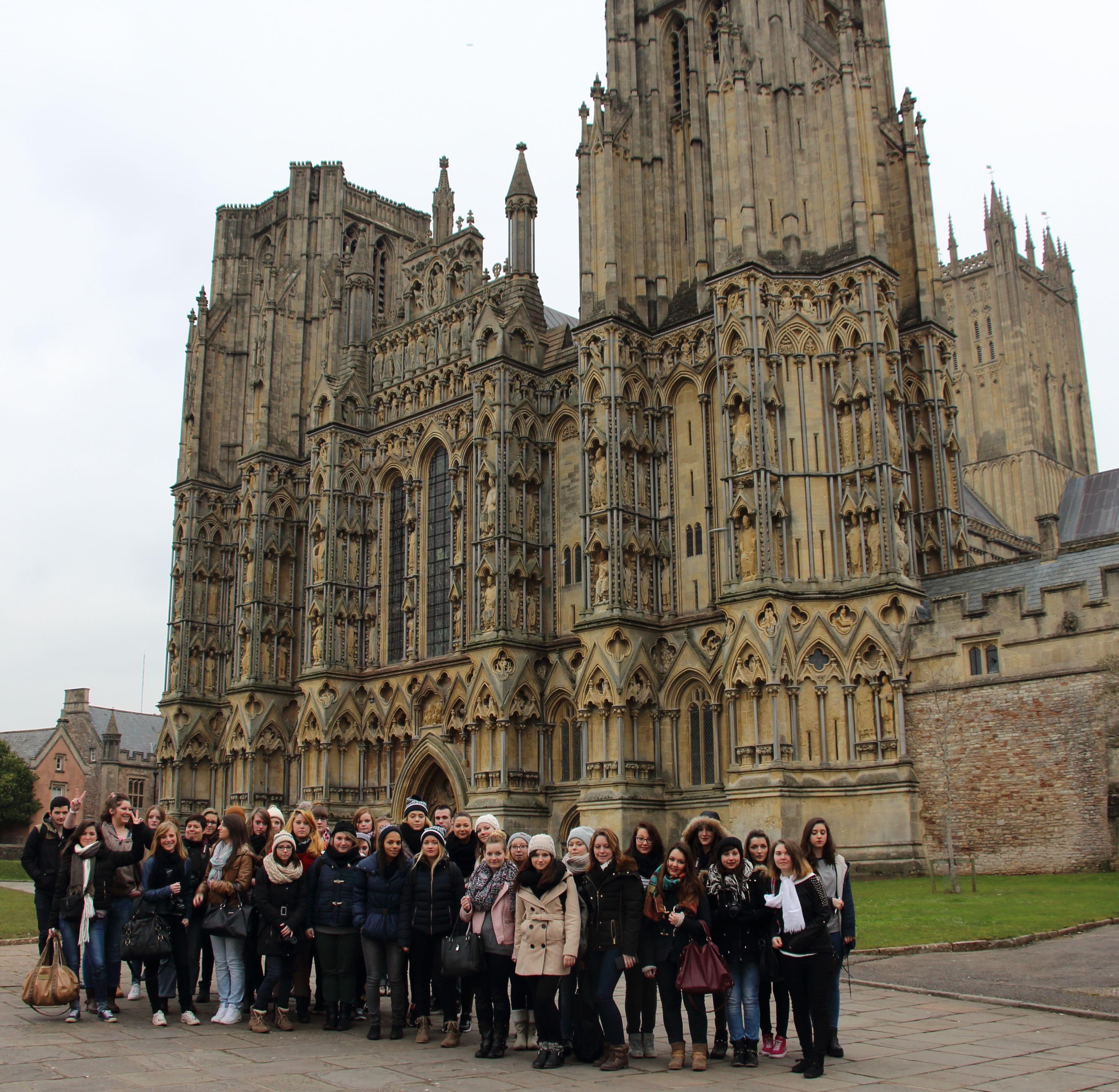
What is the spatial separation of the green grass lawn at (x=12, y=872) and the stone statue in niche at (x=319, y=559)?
611 inches

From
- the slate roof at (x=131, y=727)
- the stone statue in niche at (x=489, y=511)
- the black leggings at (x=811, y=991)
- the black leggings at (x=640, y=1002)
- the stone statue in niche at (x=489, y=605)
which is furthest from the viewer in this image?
the slate roof at (x=131, y=727)

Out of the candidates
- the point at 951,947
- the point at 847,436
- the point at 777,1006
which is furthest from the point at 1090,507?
the point at 777,1006

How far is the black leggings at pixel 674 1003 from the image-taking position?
982cm

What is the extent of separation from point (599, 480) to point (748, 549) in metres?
4.83

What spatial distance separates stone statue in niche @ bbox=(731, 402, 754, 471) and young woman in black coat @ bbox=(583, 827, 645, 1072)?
61.5 ft

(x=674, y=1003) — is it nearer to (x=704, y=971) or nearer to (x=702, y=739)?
(x=704, y=971)

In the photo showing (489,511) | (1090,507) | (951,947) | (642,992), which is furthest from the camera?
(1090,507)

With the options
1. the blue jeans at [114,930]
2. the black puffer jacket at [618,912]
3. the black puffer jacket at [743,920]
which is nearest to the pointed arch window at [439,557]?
Answer: the blue jeans at [114,930]

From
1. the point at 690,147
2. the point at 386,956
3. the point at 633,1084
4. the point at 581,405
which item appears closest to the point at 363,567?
the point at 581,405

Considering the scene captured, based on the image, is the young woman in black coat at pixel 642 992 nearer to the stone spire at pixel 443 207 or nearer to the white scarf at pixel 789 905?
the white scarf at pixel 789 905

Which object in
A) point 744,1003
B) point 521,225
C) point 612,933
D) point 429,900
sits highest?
point 521,225

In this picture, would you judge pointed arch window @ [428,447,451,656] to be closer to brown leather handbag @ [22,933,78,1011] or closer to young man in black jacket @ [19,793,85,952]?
young man in black jacket @ [19,793,85,952]

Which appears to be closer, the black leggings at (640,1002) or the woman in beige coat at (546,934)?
the woman in beige coat at (546,934)

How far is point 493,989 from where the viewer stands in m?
10.4
